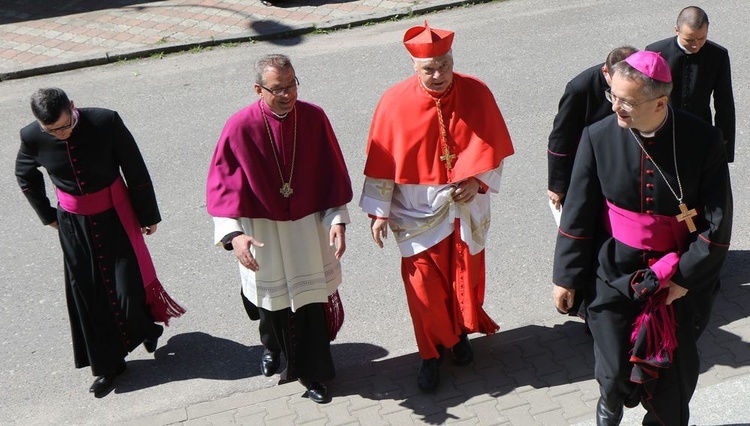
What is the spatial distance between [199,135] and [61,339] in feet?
9.55

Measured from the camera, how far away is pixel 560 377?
17.7 ft

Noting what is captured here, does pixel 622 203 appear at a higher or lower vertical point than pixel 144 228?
higher

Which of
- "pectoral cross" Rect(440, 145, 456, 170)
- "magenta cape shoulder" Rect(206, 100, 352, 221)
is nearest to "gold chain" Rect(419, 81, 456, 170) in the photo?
"pectoral cross" Rect(440, 145, 456, 170)

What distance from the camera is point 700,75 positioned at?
5734 millimetres

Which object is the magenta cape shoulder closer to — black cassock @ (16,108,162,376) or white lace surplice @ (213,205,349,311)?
white lace surplice @ (213,205,349,311)

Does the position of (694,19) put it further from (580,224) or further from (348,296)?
(348,296)

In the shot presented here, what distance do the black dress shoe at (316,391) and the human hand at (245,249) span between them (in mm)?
831

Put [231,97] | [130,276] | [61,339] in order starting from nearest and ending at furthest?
[130,276] → [61,339] → [231,97]

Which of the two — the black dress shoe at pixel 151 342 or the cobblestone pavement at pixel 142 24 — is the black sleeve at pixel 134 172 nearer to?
the black dress shoe at pixel 151 342

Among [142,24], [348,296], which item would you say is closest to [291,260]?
[348,296]

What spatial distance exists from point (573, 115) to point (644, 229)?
1.21 meters

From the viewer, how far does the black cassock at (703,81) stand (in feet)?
18.8

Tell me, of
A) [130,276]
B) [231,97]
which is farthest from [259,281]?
[231,97]

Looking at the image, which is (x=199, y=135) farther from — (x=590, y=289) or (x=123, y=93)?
(x=590, y=289)
